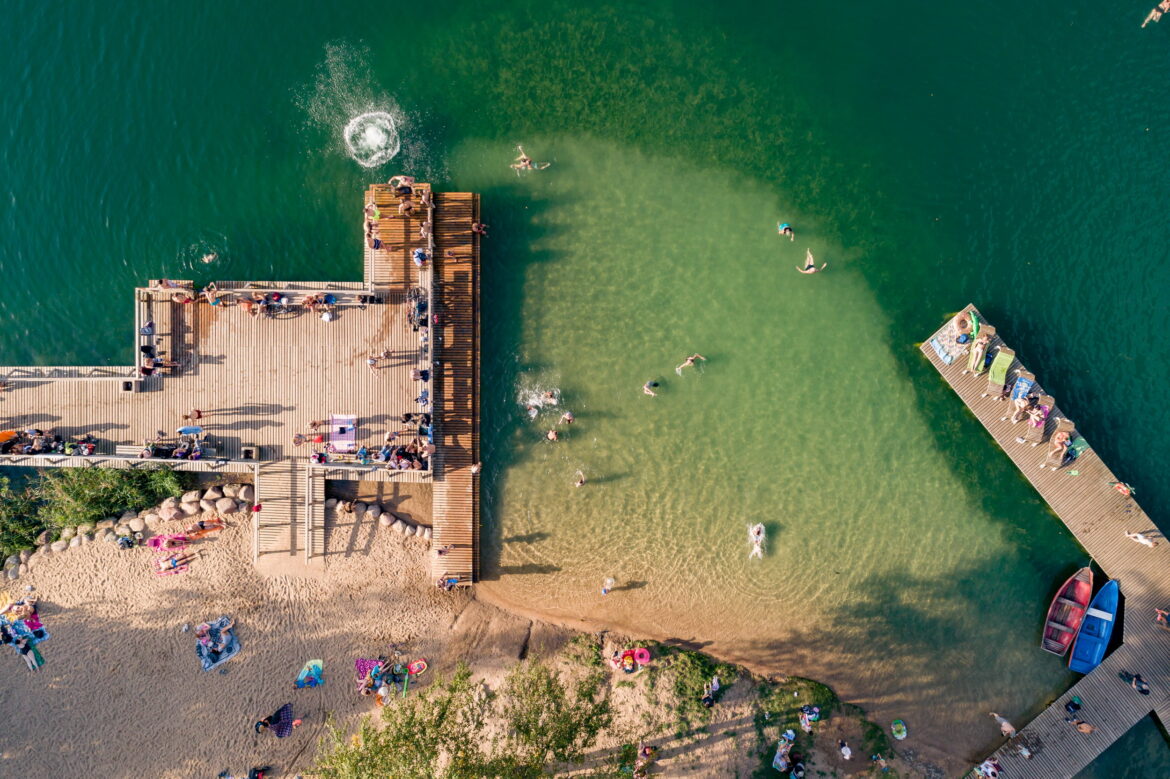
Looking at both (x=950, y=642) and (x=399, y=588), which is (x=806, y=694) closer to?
(x=950, y=642)

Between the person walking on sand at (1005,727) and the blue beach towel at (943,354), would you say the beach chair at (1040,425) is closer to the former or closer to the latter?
the blue beach towel at (943,354)

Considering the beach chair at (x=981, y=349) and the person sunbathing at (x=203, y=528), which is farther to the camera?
the person sunbathing at (x=203, y=528)

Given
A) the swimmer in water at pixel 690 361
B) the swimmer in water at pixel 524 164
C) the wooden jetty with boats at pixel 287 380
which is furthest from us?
the swimmer in water at pixel 690 361

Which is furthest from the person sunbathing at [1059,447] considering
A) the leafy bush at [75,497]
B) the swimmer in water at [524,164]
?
the leafy bush at [75,497]

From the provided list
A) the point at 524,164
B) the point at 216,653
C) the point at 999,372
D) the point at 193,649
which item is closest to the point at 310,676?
the point at 216,653

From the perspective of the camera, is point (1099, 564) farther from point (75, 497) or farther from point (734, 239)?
point (75, 497)

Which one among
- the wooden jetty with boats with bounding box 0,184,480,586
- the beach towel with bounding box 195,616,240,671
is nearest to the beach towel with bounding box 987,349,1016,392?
the wooden jetty with boats with bounding box 0,184,480,586

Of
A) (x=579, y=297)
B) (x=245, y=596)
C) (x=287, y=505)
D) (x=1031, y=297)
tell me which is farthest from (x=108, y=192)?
(x=1031, y=297)
